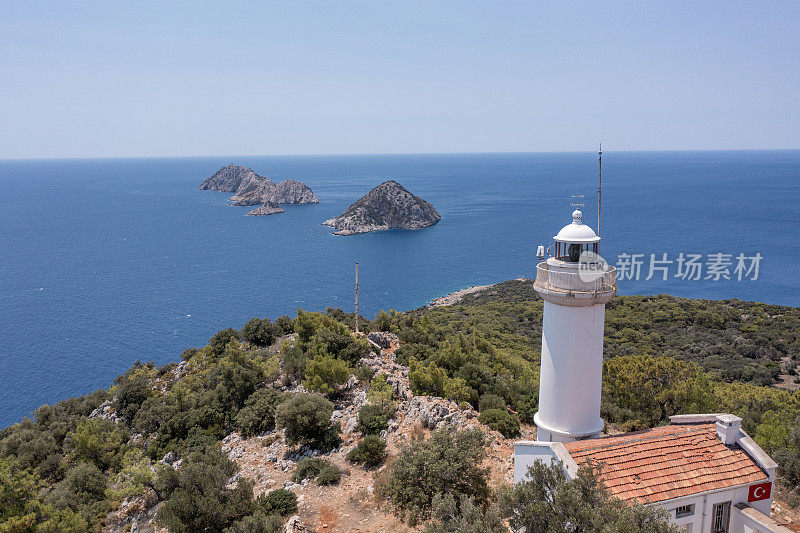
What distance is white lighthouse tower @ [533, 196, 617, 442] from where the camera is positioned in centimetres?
1080

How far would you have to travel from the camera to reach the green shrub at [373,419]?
18.8m

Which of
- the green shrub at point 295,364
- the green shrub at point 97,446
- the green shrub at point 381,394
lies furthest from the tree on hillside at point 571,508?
the green shrub at point 97,446

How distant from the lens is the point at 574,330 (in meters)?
11.0

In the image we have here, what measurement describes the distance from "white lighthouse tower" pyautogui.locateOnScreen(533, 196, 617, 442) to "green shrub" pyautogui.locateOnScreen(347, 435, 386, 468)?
7.36 meters

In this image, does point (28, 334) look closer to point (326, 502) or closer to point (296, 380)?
point (296, 380)

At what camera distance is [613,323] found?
183 feet

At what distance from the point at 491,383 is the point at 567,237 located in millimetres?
13276

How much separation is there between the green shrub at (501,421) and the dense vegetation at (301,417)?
57mm

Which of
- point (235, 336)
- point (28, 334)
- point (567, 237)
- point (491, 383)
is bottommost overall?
point (28, 334)

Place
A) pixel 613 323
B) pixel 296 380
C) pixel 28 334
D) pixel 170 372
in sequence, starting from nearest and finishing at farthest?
pixel 296 380 < pixel 170 372 < pixel 613 323 < pixel 28 334

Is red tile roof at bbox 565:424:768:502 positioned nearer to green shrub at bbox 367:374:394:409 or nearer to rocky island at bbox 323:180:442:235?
green shrub at bbox 367:374:394:409

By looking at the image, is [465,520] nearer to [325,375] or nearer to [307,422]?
[307,422]

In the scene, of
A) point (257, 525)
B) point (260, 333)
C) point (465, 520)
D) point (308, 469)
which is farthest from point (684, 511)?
point (260, 333)

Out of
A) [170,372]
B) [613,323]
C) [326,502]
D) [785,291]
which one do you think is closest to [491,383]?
[326,502]
